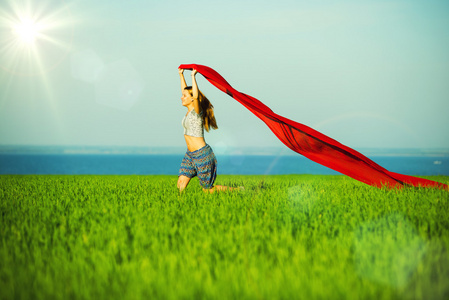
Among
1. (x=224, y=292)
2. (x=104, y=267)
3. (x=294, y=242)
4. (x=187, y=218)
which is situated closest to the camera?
(x=224, y=292)

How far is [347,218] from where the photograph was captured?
449cm

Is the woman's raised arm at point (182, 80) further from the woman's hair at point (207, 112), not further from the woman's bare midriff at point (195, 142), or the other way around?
the woman's bare midriff at point (195, 142)

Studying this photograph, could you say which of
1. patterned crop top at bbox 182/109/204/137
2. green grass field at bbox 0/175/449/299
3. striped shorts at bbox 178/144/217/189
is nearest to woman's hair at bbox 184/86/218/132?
patterned crop top at bbox 182/109/204/137

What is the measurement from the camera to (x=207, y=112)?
647 centimetres

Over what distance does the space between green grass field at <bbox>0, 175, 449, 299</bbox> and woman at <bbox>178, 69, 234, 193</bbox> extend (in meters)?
1.21

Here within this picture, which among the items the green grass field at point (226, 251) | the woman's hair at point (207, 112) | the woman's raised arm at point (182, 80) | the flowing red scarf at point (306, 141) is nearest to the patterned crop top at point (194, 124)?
the woman's hair at point (207, 112)

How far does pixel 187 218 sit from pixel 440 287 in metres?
2.89

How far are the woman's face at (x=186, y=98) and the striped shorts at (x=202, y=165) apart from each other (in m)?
0.94

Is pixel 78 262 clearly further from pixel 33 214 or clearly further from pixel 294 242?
pixel 33 214

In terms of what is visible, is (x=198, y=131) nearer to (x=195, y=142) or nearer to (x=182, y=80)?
(x=195, y=142)

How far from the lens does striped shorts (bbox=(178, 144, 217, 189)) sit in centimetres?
635

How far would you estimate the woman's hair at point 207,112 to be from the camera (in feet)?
21.0

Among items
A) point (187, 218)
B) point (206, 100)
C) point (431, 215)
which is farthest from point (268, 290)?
point (206, 100)

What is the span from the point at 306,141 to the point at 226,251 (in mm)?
4241
